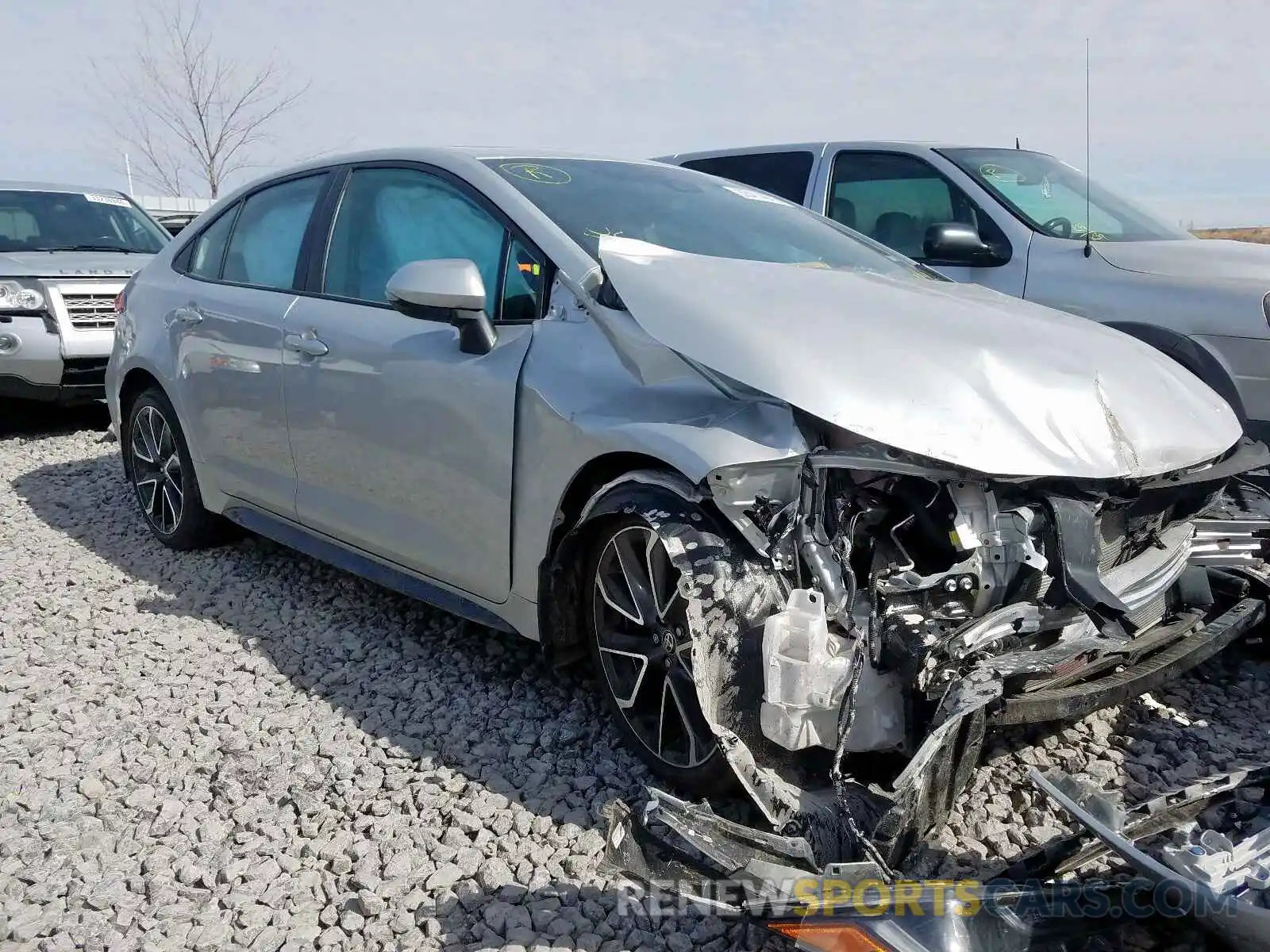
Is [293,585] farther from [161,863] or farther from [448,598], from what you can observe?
[161,863]

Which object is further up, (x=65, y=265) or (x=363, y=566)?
(x=65, y=265)

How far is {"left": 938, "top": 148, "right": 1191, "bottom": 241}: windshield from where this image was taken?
18.5 feet

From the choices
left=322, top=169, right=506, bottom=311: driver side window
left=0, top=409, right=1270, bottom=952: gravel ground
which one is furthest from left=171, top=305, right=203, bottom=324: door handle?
left=0, top=409, right=1270, bottom=952: gravel ground

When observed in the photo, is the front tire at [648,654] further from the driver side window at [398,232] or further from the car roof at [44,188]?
the car roof at [44,188]

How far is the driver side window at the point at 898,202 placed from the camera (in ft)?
19.0

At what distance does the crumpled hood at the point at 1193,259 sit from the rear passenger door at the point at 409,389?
356cm

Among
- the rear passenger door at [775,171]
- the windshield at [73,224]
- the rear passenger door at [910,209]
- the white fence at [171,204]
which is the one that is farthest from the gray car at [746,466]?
the white fence at [171,204]

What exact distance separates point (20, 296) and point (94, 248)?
110 centimetres

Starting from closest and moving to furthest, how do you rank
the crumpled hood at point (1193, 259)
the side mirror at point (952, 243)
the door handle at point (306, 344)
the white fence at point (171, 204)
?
the door handle at point (306, 344) → the crumpled hood at point (1193, 259) → the side mirror at point (952, 243) → the white fence at point (171, 204)

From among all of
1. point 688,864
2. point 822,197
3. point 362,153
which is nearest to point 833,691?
point 688,864

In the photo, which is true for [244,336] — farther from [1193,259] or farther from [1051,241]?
[1193,259]

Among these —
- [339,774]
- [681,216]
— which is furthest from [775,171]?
[339,774]

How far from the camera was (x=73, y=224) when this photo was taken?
8430 millimetres

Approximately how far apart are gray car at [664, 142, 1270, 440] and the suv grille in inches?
179
